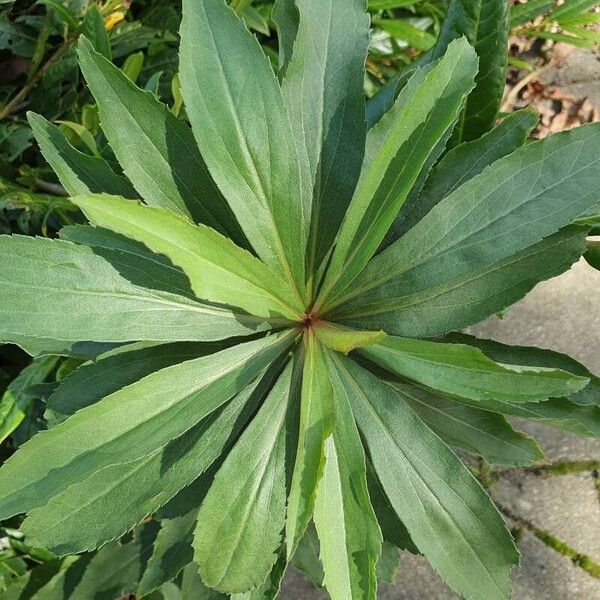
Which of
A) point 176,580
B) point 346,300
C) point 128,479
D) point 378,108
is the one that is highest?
point 378,108

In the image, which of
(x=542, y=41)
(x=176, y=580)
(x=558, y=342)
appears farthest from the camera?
(x=542, y=41)

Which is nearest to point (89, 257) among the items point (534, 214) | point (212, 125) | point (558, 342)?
point (212, 125)

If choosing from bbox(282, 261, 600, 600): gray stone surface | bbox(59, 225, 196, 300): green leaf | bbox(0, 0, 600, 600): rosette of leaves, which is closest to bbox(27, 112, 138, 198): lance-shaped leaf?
bbox(0, 0, 600, 600): rosette of leaves

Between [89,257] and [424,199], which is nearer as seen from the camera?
[89,257]

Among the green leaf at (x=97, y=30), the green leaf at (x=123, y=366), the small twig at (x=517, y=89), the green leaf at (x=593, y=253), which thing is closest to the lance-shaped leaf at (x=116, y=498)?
the green leaf at (x=123, y=366)

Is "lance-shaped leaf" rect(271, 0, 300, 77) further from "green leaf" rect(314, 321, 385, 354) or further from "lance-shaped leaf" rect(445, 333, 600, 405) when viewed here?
"lance-shaped leaf" rect(445, 333, 600, 405)

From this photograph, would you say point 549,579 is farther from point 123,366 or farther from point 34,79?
point 34,79

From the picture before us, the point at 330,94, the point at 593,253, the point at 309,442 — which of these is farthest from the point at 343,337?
the point at 593,253

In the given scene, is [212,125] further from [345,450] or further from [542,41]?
[542,41]
